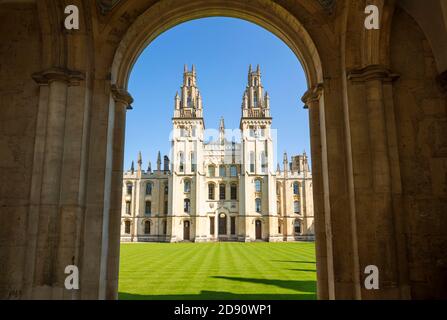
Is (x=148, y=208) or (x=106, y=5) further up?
(x=106, y=5)

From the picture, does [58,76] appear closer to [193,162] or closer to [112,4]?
[112,4]

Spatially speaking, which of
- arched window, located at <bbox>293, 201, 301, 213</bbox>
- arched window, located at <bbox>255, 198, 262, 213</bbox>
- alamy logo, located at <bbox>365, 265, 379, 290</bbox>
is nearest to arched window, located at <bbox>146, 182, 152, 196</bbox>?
arched window, located at <bbox>255, 198, 262, 213</bbox>

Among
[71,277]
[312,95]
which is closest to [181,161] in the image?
[312,95]

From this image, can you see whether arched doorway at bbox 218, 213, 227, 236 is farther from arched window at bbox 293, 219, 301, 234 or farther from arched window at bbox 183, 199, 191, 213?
arched window at bbox 293, 219, 301, 234

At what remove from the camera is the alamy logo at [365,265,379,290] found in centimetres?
531

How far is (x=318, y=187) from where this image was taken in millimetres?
6391

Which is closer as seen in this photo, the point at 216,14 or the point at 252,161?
the point at 216,14

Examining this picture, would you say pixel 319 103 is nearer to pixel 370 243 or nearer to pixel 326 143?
pixel 326 143

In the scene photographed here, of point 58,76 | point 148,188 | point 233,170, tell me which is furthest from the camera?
point 148,188

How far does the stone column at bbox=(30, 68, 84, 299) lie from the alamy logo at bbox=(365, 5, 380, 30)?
5135 mm

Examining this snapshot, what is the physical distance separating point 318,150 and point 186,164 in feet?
170

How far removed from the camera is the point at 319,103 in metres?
6.59

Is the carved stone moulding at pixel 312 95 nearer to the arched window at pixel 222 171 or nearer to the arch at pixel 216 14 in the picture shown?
the arch at pixel 216 14
